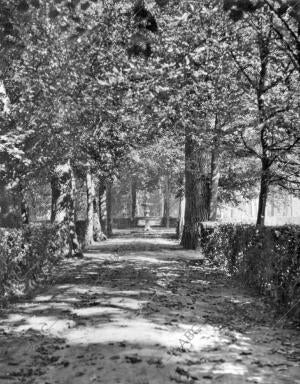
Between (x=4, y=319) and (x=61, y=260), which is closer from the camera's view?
(x=4, y=319)

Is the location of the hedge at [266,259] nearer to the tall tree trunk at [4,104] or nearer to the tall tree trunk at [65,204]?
the tall tree trunk at [65,204]

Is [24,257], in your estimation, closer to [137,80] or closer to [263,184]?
[137,80]

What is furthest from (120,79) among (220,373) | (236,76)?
(220,373)

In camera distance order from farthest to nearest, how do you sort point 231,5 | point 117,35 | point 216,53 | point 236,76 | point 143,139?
point 143,139, point 236,76, point 117,35, point 216,53, point 231,5

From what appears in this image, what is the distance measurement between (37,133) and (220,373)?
9.19m

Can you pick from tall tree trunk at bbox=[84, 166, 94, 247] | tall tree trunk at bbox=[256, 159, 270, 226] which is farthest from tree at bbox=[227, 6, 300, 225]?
tall tree trunk at bbox=[84, 166, 94, 247]

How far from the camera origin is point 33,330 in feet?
28.7

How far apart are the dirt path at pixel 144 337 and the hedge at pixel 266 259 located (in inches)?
20.1

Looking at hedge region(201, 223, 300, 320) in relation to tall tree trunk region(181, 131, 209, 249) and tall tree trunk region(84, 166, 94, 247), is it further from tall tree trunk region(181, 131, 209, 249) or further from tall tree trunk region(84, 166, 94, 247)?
tall tree trunk region(84, 166, 94, 247)

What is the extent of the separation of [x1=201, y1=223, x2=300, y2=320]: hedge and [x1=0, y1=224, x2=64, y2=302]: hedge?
559cm

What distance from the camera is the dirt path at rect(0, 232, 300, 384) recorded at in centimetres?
643

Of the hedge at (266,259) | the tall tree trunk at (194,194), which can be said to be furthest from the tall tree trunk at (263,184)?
the tall tree trunk at (194,194)

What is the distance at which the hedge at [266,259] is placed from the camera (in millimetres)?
10188

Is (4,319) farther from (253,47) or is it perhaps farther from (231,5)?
(253,47)
